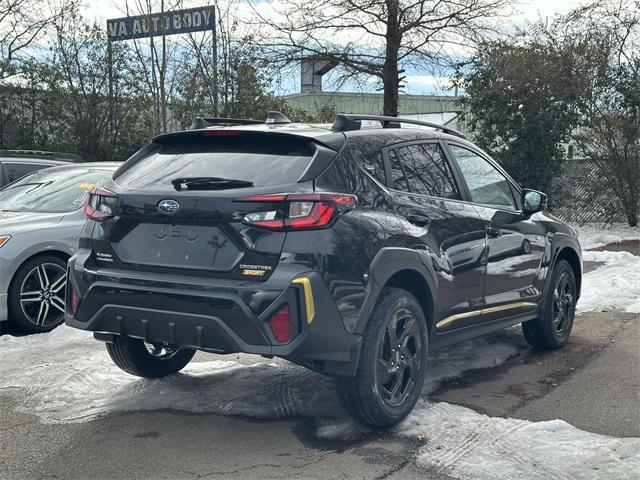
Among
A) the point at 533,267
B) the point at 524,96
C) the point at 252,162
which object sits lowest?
the point at 533,267

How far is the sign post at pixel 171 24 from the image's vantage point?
15109 mm

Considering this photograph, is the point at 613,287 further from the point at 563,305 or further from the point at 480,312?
the point at 480,312

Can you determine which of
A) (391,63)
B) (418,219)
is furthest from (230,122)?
(391,63)

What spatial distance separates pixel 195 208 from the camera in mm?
4070

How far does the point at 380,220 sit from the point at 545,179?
12.8 m

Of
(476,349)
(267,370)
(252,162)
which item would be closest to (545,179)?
(476,349)

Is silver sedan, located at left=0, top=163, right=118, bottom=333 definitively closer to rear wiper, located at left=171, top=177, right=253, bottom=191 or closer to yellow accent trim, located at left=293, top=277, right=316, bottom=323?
rear wiper, located at left=171, top=177, right=253, bottom=191

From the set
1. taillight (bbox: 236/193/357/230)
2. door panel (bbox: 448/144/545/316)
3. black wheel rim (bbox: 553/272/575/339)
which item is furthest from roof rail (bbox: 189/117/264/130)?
black wheel rim (bbox: 553/272/575/339)

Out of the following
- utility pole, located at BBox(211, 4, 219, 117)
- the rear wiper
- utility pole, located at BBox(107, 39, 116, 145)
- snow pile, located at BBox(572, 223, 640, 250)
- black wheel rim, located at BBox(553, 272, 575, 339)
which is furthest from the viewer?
utility pole, located at BBox(107, 39, 116, 145)

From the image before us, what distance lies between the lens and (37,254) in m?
6.85

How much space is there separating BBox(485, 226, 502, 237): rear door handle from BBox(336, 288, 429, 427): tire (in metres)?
1.07

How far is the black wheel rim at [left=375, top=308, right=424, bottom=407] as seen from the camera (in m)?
4.36

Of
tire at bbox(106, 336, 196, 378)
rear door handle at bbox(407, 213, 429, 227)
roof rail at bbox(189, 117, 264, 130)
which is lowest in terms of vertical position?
tire at bbox(106, 336, 196, 378)

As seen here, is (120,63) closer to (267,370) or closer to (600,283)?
(600,283)
